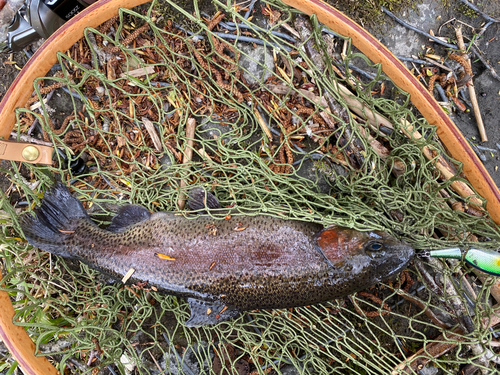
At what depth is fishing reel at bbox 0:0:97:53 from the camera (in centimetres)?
326

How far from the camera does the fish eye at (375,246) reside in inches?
123

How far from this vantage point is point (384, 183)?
3256 millimetres

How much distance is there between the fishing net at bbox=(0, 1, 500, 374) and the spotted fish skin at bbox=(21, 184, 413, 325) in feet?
0.79

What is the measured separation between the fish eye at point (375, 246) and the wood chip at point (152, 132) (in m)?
2.37

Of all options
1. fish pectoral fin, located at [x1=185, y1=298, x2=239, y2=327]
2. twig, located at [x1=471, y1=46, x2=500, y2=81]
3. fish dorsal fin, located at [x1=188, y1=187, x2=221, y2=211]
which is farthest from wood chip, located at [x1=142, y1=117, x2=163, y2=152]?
twig, located at [x1=471, y1=46, x2=500, y2=81]

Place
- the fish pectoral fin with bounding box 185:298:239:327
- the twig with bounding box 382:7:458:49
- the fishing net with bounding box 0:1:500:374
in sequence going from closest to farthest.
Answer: the fish pectoral fin with bounding box 185:298:239:327, the fishing net with bounding box 0:1:500:374, the twig with bounding box 382:7:458:49

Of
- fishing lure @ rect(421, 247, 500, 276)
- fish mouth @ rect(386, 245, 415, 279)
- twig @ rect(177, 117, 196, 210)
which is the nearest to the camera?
fishing lure @ rect(421, 247, 500, 276)

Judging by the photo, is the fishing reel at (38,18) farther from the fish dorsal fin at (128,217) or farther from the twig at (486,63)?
the twig at (486,63)

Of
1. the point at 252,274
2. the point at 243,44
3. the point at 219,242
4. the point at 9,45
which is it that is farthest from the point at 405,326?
the point at 9,45

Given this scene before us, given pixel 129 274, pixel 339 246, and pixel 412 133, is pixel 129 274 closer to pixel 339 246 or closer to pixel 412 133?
pixel 339 246

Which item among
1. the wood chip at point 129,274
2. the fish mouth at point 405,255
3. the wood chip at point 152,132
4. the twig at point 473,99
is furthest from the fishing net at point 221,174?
the twig at point 473,99

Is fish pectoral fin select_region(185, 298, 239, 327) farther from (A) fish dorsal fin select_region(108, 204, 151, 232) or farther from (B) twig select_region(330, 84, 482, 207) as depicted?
(B) twig select_region(330, 84, 482, 207)

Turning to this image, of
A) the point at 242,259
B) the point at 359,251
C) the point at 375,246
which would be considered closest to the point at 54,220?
the point at 242,259

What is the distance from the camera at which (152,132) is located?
3.61 metres
